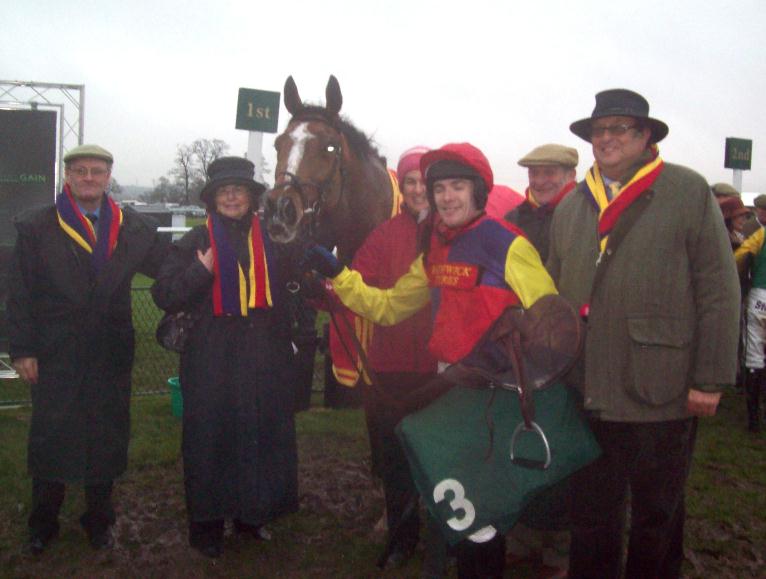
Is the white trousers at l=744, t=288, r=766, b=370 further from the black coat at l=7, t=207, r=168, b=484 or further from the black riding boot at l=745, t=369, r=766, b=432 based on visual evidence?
the black coat at l=7, t=207, r=168, b=484

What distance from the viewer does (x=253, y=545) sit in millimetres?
3584

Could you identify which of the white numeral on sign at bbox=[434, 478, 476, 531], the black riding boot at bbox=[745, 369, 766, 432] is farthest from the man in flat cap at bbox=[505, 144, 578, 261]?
the black riding boot at bbox=[745, 369, 766, 432]

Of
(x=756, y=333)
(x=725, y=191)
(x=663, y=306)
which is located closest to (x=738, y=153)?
(x=725, y=191)

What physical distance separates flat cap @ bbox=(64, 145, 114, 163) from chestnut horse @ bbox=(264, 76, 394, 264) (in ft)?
2.82

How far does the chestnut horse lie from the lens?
3.38 metres

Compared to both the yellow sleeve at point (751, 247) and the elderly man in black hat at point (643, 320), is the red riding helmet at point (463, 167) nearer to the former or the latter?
the elderly man in black hat at point (643, 320)

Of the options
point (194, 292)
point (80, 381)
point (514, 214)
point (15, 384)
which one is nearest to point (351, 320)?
point (194, 292)

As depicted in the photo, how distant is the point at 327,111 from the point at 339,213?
60 centimetres

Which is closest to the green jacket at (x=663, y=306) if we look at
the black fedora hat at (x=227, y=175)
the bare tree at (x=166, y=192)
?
the black fedora hat at (x=227, y=175)

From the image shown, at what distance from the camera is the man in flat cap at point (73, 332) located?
10.8 ft

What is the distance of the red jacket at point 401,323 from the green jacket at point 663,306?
3.06 feet

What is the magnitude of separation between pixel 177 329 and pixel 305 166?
1044mm

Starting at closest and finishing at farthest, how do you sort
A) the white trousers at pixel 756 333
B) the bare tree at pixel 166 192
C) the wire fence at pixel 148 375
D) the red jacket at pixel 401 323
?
1. the red jacket at pixel 401 323
2. the white trousers at pixel 756 333
3. the wire fence at pixel 148 375
4. the bare tree at pixel 166 192

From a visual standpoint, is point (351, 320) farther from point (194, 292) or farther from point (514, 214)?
point (514, 214)
